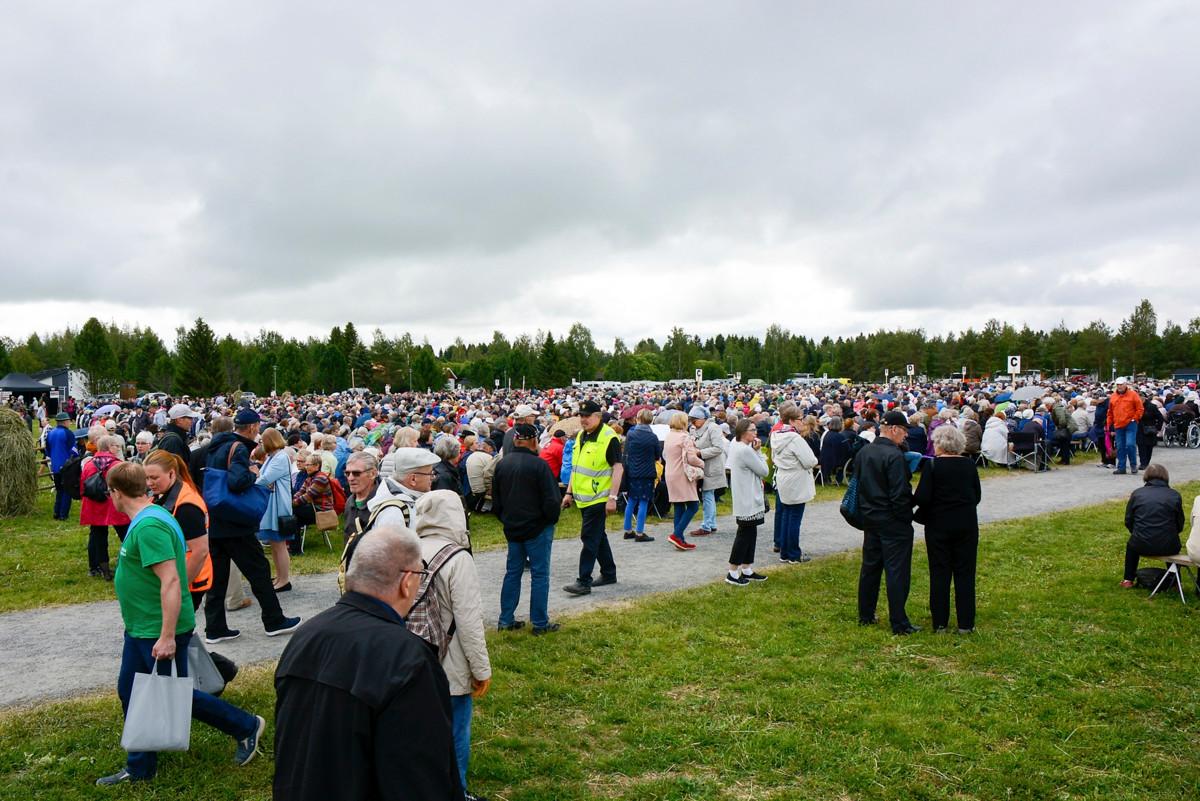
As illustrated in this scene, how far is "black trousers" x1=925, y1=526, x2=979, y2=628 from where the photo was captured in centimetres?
641

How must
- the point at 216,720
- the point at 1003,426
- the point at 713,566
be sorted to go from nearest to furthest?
the point at 216,720 < the point at 713,566 < the point at 1003,426

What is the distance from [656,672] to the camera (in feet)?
19.1

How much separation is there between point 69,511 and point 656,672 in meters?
13.3

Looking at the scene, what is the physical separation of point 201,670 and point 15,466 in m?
12.1

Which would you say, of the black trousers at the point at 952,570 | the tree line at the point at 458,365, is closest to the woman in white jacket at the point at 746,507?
the black trousers at the point at 952,570

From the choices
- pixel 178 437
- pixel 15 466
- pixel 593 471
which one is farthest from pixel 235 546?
pixel 15 466

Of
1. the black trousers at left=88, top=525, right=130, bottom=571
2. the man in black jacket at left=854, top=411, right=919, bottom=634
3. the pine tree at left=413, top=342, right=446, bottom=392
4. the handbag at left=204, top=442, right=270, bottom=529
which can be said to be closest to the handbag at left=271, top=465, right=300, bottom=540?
the handbag at left=204, top=442, right=270, bottom=529

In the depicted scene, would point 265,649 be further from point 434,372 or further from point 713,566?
point 434,372

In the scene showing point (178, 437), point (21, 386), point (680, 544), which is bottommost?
point (680, 544)

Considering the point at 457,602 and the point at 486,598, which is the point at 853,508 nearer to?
the point at 486,598

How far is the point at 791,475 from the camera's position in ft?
30.0

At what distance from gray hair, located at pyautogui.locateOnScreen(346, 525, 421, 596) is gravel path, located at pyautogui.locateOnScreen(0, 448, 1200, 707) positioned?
4634mm

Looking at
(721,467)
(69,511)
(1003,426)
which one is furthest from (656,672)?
(1003,426)

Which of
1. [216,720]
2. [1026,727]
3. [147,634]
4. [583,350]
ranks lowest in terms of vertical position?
[1026,727]
